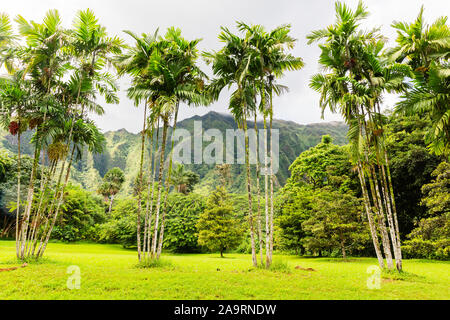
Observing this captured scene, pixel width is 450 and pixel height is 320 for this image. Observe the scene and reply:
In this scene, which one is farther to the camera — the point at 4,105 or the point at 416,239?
the point at 416,239

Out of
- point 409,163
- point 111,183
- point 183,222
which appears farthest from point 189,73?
point 111,183

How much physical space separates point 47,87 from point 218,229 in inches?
698

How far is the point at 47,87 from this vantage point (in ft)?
41.0

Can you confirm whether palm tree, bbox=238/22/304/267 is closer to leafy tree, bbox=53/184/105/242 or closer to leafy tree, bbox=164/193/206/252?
leafy tree, bbox=164/193/206/252

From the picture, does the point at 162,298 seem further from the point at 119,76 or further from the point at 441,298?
the point at 119,76

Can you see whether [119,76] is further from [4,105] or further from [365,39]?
[365,39]

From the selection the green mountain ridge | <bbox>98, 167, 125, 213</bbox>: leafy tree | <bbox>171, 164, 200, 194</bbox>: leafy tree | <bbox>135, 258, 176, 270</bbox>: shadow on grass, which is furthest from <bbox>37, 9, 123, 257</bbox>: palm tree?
the green mountain ridge

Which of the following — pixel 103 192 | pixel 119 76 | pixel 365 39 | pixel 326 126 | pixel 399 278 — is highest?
pixel 326 126

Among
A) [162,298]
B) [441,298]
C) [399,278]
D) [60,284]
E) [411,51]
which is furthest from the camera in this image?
[411,51]

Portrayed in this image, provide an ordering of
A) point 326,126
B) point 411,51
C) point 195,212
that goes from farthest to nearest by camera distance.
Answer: point 326,126
point 195,212
point 411,51

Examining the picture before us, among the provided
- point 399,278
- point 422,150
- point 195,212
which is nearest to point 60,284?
point 399,278
